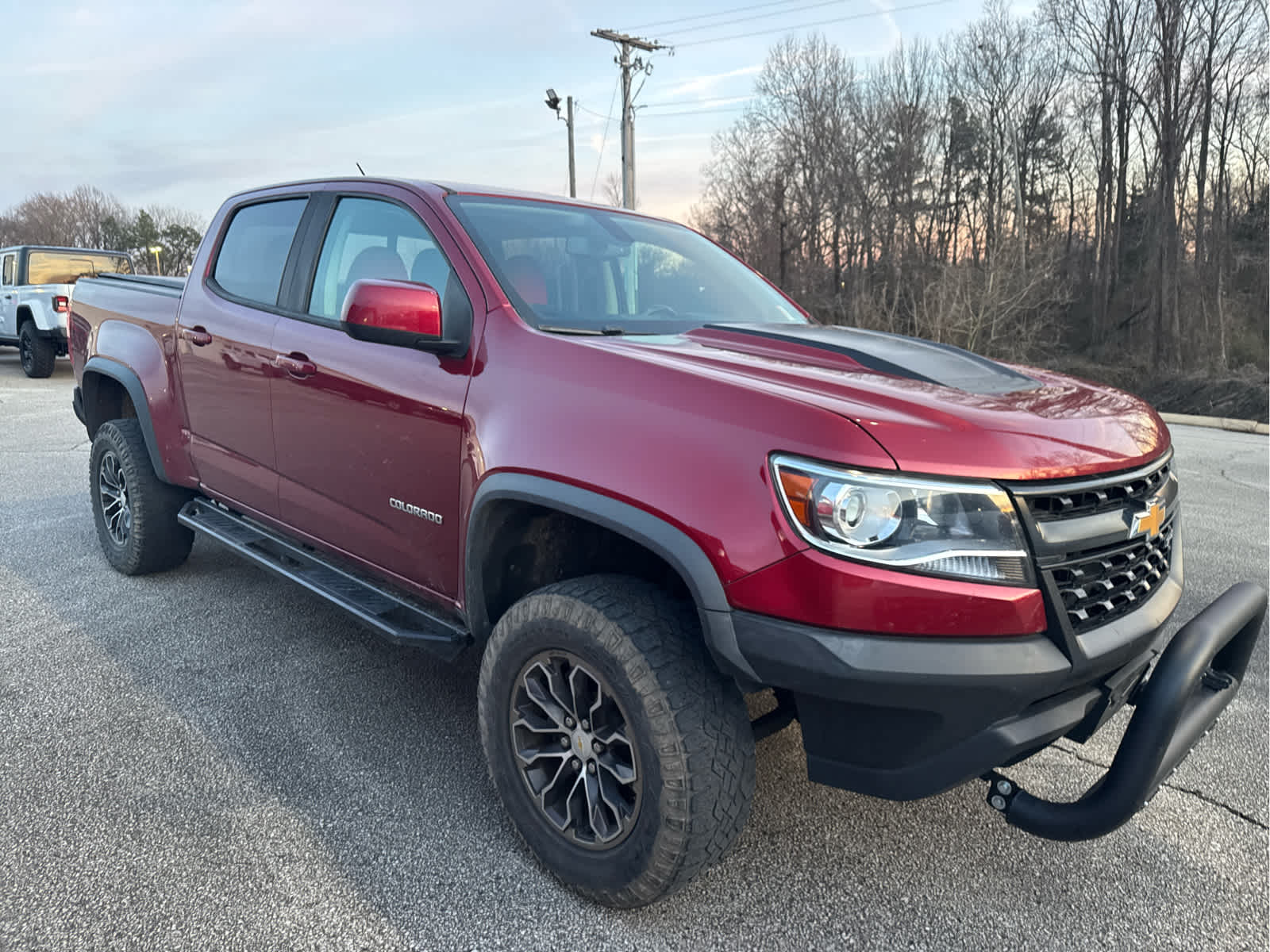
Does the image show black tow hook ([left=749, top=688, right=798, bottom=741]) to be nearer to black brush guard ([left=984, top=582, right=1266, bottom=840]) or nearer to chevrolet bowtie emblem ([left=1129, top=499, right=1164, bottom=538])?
black brush guard ([left=984, top=582, right=1266, bottom=840])

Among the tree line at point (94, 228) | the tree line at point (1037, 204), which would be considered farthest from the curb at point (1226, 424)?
the tree line at point (94, 228)

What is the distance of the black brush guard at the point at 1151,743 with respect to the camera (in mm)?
1822

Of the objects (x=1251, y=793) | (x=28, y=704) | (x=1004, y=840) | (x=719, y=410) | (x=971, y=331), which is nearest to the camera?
(x=719, y=410)

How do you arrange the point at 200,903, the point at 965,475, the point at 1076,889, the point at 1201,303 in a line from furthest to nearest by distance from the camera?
the point at 1201,303
the point at 1076,889
the point at 200,903
the point at 965,475

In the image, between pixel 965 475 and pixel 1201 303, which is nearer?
pixel 965 475

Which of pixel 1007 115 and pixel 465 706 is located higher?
pixel 1007 115

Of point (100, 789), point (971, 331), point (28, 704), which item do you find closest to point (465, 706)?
point (100, 789)

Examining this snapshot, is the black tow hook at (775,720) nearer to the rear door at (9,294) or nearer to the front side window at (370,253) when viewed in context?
the front side window at (370,253)

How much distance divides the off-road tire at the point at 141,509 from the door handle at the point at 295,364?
1518mm

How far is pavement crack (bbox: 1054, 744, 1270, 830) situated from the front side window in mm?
2551

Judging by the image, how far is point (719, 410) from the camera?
1894 millimetres

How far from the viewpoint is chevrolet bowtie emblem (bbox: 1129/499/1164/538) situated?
1970mm

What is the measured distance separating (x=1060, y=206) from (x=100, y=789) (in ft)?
137

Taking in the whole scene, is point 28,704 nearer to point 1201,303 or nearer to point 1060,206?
point 1201,303
